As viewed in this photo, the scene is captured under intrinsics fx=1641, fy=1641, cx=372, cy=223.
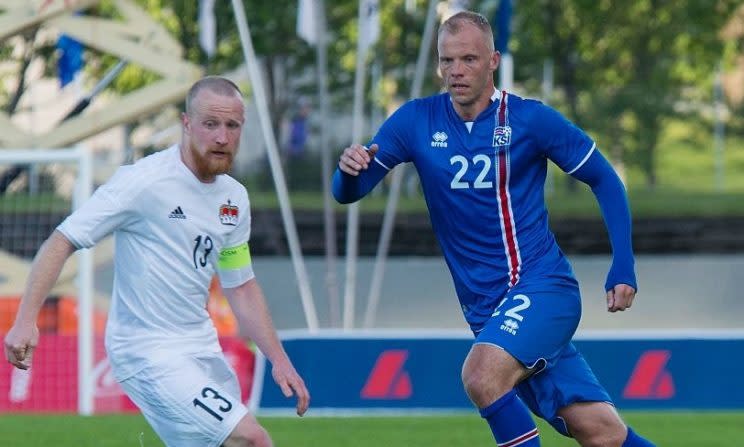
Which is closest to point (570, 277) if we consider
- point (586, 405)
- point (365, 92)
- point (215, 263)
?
point (586, 405)

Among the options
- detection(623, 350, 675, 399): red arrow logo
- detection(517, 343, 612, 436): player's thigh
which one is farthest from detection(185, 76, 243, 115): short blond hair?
detection(623, 350, 675, 399): red arrow logo

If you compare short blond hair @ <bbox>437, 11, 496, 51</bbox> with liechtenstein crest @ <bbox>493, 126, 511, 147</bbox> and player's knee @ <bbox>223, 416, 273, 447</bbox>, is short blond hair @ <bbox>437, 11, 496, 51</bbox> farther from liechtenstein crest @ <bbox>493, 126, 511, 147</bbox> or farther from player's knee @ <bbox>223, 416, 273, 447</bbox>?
player's knee @ <bbox>223, 416, 273, 447</bbox>

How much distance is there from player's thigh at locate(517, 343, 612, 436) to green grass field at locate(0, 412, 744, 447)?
164 inches

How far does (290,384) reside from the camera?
6.14 meters

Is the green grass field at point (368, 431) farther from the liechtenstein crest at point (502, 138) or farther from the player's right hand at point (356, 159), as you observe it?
the liechtenstein crest at point (502, 138)

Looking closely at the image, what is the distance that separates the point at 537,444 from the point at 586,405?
258 mm

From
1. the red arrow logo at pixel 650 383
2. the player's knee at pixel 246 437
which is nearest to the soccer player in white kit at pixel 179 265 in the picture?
the player's knee at pixel 246 437

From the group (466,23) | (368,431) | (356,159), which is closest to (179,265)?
(356,159)

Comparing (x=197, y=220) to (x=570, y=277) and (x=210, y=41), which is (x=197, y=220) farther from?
(x=210, y=41)

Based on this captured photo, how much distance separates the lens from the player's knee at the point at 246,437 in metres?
5.89

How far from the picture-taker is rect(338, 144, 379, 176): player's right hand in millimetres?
6531

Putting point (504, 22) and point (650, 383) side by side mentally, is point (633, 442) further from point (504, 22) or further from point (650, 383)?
point (504, 22)

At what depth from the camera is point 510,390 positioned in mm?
6371

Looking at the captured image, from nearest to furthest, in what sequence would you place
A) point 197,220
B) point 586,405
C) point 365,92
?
point 197,220 → point 586,405 → point 365,92
